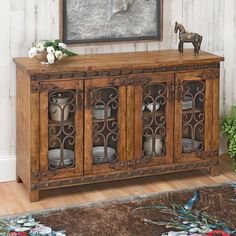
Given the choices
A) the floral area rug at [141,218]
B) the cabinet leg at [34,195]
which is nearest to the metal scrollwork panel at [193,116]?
the floral area rug at [141,218]

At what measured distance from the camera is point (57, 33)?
462cm

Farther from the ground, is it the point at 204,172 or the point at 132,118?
the point at 132,118

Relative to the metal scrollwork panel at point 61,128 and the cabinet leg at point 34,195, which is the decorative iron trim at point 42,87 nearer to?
the metal scrollwork panel at point 61,128

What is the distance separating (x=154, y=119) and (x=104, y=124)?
1.21ft

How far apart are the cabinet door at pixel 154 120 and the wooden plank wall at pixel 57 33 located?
19.1 inches

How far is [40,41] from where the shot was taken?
14.9 ft

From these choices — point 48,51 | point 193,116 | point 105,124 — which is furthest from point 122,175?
point 48,51

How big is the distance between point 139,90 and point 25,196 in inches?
40.8

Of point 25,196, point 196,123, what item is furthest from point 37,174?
point 196,123

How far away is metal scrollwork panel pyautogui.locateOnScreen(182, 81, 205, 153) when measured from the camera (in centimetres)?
463

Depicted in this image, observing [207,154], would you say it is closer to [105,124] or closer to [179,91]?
[179,91]

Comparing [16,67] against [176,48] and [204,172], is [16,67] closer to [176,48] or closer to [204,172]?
[176,48]

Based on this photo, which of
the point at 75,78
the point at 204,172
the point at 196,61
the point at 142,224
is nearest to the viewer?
the point at 142,224

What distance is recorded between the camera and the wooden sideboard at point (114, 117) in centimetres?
424
